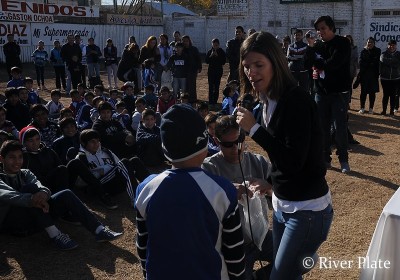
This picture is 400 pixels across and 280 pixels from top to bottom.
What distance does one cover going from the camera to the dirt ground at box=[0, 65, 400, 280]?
384cm

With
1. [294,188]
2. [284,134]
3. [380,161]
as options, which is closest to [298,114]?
[284,134]

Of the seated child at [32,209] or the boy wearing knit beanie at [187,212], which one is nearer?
the boy wearing knit beanie at [187,212]

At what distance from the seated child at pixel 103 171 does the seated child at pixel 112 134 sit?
3.43ft

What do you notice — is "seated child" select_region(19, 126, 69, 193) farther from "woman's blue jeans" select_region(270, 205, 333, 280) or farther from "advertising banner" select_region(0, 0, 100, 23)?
"advertising banner" select_region(0, 0, 100, 23)

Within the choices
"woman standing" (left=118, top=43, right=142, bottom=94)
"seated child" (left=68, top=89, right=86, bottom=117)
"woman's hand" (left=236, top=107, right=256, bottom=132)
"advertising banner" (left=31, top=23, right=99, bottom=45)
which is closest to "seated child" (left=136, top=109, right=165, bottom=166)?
"seated child" (left=68, top=89, right=86, bottom=117)

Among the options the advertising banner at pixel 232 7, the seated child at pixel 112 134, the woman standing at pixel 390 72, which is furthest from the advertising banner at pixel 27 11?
the woman standing at pixel 390 72

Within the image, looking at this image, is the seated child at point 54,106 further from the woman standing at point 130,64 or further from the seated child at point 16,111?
the woman standing at point 130,64

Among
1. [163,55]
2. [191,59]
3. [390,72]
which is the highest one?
[163,55]

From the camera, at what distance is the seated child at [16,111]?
738cm

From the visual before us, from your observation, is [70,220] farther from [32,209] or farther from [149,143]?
[149,143]

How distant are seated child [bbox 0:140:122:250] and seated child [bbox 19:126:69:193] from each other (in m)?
0.45

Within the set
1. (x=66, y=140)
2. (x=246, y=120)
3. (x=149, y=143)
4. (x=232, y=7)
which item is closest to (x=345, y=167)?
(x=149, y=143)

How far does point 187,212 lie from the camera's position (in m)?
1.82

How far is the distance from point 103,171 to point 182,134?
3.72 metres
